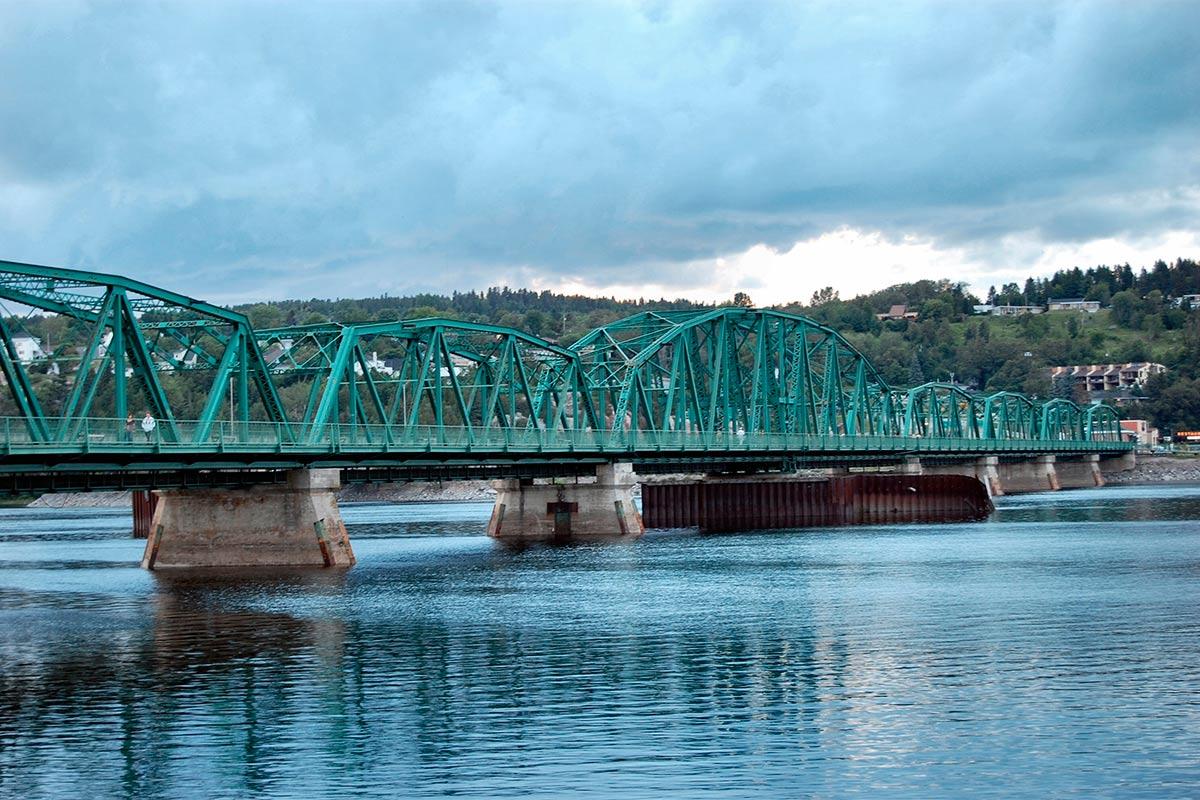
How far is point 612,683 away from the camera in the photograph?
4072 cm

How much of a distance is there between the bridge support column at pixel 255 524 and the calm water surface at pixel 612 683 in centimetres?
239

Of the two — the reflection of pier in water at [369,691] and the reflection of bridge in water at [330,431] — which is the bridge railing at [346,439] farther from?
the reflection of pier in water at [369,691]

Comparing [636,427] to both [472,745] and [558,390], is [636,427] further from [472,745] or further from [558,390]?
[472,745]

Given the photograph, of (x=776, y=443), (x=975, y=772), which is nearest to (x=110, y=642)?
(x=975, y=772)

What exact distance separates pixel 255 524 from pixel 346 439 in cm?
1095

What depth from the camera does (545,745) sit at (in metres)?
33.1

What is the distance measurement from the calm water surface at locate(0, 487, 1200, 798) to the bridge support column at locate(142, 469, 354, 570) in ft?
7.85

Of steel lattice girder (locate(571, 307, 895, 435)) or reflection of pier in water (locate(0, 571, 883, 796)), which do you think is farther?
steel lattice girder (locate(571, 307, 895, 435))

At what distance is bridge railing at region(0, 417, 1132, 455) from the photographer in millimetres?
61938

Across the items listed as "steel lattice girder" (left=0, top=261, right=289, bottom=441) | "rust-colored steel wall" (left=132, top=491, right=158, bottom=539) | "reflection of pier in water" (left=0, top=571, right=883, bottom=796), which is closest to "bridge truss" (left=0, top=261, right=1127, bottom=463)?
"steel lattice girder" (left=0, top=261, right=289, bottom=441)

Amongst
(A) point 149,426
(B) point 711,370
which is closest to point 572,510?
(B) point 711,370

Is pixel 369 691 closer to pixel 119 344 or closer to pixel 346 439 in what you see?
pixel 119 344

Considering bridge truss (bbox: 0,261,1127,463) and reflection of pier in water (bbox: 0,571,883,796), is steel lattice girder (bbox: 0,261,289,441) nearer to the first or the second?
bridge truss (bbox: 0,261,1127,463)

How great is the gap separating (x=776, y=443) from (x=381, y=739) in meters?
108
